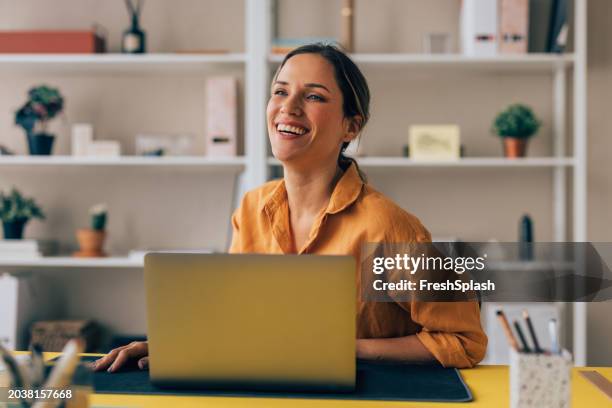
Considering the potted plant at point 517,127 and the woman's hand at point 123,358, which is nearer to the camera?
the woman's hand at point 123,358

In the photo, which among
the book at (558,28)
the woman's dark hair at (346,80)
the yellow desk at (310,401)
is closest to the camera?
the yellow desk at (310,401)

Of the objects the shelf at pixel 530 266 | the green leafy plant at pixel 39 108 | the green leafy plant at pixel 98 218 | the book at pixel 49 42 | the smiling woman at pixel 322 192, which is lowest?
the shelf at pixel 530 266

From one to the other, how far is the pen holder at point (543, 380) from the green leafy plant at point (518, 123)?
78.5 inches

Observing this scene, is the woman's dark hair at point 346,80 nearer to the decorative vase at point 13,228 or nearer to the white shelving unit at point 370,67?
Answer: the white shelving unit at point 370,67

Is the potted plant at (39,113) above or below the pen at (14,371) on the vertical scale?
above

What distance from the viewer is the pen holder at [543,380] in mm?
776

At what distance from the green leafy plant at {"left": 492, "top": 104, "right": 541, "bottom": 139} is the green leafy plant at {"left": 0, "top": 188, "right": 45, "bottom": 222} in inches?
82.3

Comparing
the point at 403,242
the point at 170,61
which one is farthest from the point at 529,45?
the point at 403,242

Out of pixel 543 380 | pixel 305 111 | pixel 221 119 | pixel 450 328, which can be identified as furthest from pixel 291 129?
pixel 221 119

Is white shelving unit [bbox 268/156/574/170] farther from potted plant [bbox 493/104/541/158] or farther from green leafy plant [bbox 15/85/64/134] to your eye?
green leafy plant [bbox 15/85/64/134]

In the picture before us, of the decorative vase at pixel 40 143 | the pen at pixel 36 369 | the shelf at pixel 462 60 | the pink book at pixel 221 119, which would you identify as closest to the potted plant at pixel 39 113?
the decorative vase at pixel 40 143

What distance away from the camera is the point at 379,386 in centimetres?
97

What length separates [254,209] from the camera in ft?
5.10

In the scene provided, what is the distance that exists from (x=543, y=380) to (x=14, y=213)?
253 centimetres
